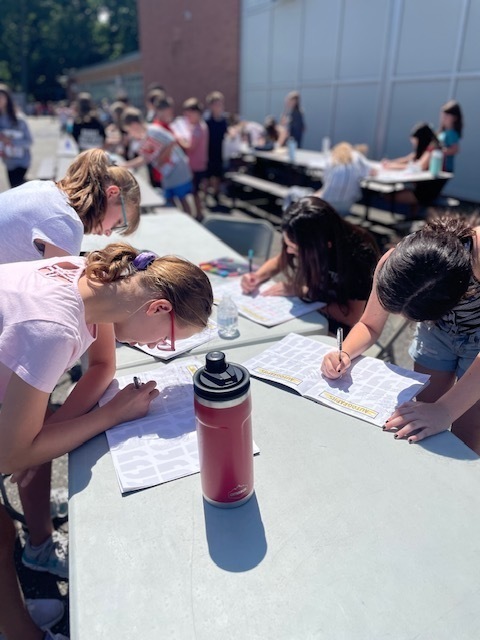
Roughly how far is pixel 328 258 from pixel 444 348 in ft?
2.01

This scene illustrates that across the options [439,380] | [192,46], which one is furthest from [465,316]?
[192,46]

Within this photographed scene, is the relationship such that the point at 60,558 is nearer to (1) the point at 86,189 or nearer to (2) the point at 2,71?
(1) the point at 86,189

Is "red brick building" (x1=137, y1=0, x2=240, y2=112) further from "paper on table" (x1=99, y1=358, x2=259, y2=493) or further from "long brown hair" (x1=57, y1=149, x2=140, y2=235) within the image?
"paper on table" (x1=99, y1=358, x2=259, y2=493)

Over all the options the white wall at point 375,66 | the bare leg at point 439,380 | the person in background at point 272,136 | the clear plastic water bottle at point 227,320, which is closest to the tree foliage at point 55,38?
the white wall at point 375,66

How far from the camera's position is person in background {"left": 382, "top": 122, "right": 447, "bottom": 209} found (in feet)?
18.6

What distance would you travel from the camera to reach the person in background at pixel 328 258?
2004mm

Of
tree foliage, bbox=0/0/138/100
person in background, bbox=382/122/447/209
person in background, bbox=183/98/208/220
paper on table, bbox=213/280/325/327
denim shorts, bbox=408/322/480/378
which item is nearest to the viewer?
denim shorts, bbox=408/322/480/378

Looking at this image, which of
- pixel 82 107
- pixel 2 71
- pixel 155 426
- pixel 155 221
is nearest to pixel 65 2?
pixel 2 71

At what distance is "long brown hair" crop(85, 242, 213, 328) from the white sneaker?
1111 mm

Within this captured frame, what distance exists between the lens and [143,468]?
108 cm

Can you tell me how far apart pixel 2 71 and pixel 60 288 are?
47387 mm

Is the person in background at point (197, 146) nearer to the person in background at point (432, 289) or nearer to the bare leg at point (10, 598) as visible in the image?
the person in background at point (432, 289)

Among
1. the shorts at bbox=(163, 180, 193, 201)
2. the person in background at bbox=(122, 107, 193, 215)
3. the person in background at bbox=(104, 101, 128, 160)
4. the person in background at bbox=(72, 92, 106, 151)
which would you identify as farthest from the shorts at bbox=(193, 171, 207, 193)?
the person in background at bbox=(104, 101, 128, 160)

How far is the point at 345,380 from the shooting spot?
1442 millimetres
